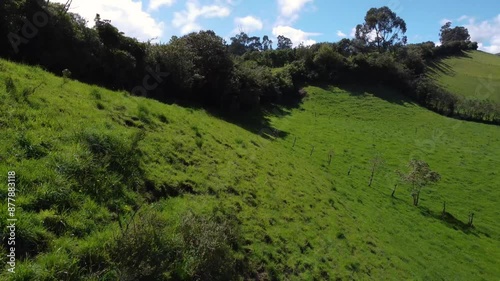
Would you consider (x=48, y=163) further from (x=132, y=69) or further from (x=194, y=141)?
(x=132, y=69)

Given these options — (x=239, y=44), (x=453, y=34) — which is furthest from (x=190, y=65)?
(x=453, y=34)

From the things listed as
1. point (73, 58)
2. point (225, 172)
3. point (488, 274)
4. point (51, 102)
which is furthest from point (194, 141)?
point (488, 274)

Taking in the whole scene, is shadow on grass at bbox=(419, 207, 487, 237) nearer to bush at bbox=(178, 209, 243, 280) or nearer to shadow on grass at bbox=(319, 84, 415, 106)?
bush at bbox=(178, 209, 243, 280)

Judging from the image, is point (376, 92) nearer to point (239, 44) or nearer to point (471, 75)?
point (471, 75)

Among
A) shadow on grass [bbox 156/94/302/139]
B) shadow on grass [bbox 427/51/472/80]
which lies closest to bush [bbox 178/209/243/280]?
shadow on grass [bbox 156/94/302/139]

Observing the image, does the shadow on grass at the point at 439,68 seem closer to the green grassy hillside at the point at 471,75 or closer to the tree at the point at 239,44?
the green grassy hillside at the point at 471,75

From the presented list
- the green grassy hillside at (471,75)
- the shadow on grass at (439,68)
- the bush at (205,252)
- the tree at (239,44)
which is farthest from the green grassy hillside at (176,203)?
the tree at (239,44)
